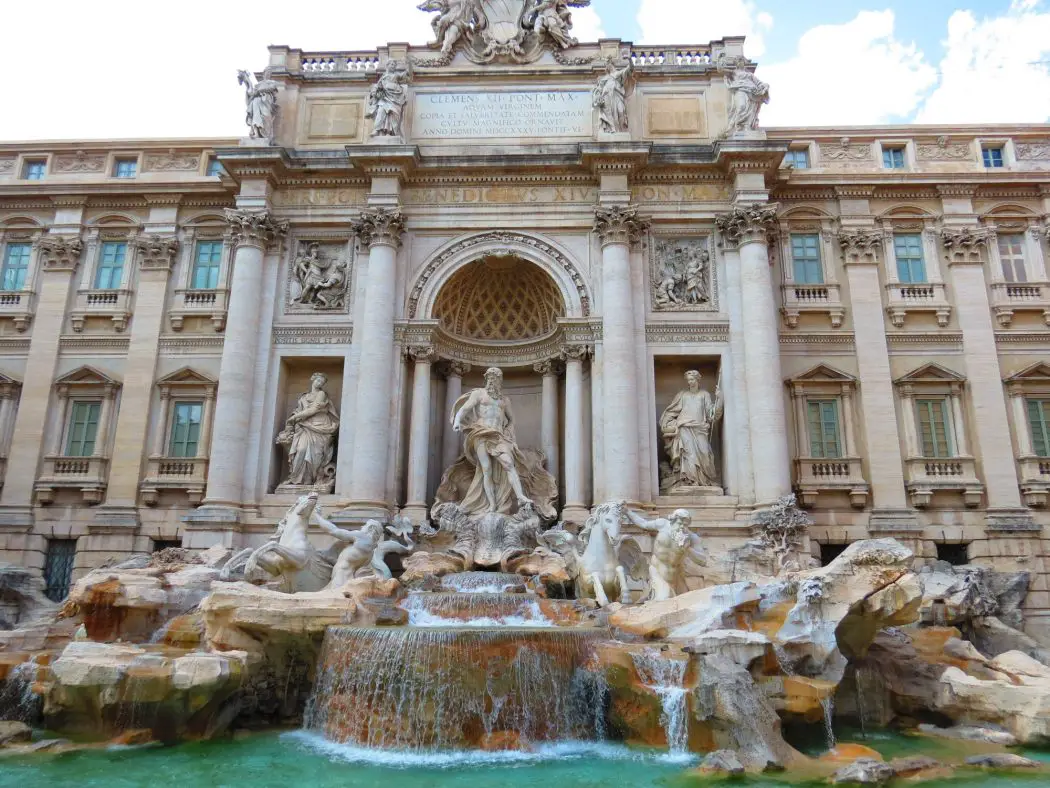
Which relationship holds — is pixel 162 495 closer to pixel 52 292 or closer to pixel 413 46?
pixel 52 292

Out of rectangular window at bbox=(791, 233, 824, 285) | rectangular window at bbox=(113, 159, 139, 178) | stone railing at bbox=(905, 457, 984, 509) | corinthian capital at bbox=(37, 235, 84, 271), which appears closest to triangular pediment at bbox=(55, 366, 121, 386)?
corinthian capital at bbox=(37, 235, 84, 271)

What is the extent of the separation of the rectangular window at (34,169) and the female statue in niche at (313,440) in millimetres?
10779

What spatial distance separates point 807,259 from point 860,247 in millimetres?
1309

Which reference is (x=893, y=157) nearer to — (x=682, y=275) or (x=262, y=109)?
(x=682, y=275)

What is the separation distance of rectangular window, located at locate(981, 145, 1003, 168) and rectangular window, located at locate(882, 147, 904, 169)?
2125 millimetres

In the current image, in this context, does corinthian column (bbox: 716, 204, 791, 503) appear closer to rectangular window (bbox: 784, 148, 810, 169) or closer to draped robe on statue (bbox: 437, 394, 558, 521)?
rectangular window (bbox: 784, 148, 810, 169)

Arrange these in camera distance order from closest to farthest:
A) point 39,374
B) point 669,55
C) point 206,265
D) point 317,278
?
point 317,278, point 39,374, point 206,265, point 669,55

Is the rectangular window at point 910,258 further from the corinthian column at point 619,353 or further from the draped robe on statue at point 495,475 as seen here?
the draped robe on statue at point 495,475

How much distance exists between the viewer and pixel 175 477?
1877cm

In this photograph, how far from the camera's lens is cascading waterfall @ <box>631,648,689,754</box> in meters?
9.62

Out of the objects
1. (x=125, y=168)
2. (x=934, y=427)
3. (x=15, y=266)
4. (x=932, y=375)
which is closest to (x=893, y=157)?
(x=932, y=375)

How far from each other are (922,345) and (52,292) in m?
22.7

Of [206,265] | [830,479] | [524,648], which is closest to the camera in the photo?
[524,648]

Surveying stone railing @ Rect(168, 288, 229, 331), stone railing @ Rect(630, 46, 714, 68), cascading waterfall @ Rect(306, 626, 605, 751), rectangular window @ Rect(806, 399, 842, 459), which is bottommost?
cascading waterfall @ Rect(306, 626, 605, 751)
